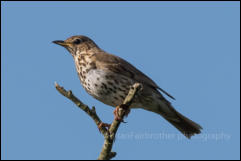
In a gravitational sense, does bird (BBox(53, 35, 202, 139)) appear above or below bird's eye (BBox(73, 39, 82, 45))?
below

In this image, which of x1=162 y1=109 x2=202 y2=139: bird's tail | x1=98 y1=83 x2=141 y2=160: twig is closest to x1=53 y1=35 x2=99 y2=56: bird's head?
x1=162 y1=109 x2=202 y2=139: bird's tail

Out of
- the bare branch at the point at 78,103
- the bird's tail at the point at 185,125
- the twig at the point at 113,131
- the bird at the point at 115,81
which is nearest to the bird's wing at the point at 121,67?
the bird at the point at 115,81

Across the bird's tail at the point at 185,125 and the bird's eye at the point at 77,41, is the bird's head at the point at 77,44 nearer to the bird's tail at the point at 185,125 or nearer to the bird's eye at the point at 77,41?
the bird's eye at the point at 77,41

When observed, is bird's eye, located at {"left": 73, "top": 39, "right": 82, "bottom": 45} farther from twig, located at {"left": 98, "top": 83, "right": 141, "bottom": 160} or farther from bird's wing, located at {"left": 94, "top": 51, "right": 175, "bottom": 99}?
twig, located at {"left": 98, "top": 83, "right": 141, "bottom": 160}

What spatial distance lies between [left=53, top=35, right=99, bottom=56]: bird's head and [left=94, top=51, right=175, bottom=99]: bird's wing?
52 centimetres

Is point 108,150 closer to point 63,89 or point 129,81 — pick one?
point 63,89

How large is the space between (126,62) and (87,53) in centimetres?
82

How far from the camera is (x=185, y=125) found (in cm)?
798

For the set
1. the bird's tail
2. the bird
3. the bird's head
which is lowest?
the bird's tail

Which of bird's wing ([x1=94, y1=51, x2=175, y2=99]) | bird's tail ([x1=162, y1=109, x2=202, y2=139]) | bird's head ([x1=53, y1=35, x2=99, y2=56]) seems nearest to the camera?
bird's wing ([x1=94, y1=51, x2=175, y2=99])

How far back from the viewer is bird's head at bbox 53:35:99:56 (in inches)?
322

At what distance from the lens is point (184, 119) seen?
788 cm

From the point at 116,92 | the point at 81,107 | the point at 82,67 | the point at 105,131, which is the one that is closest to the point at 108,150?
the point at 105,131

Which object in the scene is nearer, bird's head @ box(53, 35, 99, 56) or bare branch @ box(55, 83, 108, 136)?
bare branch @ box(55, 83, 108, 136)
